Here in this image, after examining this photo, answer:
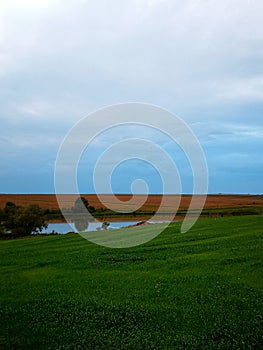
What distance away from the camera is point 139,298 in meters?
15.8

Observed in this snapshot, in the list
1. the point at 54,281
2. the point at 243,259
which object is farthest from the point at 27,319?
the point at 243,259

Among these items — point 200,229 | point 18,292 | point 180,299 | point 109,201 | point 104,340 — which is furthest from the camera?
point 200,229

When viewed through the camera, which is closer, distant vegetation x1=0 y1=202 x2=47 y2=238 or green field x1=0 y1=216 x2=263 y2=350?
green field x1=0 y1=216 x2=263 y2=350

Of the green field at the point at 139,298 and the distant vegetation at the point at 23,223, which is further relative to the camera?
the distant vegetation at the point at 23,223

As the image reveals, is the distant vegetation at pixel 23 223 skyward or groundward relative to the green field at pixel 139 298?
skyward

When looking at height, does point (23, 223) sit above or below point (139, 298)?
above

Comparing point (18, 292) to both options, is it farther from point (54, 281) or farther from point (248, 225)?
point (248, 225)

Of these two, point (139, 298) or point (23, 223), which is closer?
point (139, 298)

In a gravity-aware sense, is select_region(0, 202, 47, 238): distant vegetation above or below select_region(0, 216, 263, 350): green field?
above

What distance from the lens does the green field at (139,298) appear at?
11617 mm

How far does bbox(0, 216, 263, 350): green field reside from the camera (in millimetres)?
11617

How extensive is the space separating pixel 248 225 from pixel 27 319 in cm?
2871

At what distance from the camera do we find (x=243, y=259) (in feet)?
71.5

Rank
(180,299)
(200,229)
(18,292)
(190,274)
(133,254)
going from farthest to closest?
(200,229) < (133,254) < (190,274) < (18,292) < (180,299)
